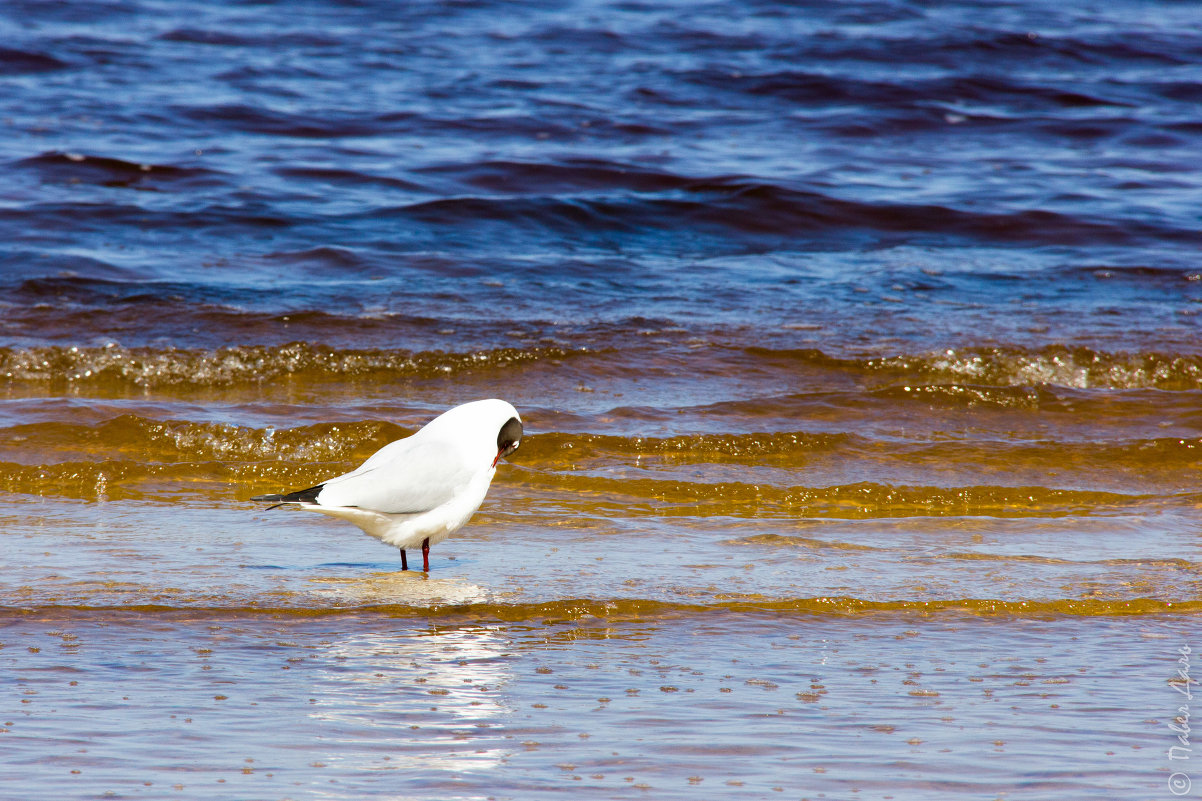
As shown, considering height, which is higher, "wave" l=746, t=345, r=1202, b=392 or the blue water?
the blue water

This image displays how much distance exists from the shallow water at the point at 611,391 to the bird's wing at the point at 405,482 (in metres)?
0.27

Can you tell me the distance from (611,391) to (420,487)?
9.67 ft

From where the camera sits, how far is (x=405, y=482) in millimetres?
4320

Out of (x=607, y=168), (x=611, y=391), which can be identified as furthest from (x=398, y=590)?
(x=607, y=168)

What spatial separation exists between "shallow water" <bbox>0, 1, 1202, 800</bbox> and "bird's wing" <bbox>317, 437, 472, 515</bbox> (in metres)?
0.27

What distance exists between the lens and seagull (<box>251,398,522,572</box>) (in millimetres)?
4258

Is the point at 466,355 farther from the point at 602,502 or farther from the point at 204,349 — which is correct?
the point at 602,502

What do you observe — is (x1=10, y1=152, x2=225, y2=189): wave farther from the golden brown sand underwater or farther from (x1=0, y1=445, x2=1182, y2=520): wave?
(x1=0, y1=445, x2=1182, y2=520): wave

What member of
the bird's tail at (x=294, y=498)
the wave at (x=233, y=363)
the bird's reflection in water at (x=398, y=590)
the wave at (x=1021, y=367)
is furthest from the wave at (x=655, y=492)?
the wave at (x=1021, y=367)

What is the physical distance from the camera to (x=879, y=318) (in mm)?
8609

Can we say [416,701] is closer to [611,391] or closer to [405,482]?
[405,482]

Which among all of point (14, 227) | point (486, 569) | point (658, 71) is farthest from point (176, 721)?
point (658, 71)

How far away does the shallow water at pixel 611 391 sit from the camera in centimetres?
300

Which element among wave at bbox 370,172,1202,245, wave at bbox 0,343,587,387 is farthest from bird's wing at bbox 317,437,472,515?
wave at bbox 370,172,1202,245
